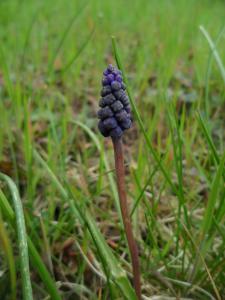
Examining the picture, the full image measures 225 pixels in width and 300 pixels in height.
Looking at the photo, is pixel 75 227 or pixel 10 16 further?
pixel 10 16

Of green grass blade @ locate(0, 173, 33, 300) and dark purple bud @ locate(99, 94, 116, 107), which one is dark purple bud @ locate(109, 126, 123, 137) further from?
green grass blade @ locate(0, 173, 33, 300)

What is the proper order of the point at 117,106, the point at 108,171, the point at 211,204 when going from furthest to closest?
1. the point at 108,171
2. the point at 211,204
3. the point at 117,106

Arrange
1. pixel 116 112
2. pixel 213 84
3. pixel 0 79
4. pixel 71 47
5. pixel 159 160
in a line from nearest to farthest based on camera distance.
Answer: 1. pixel 116 112
2. pixel 159 160
3. pixel 213 84
4. pixel 0 79
5. pixel 71 47

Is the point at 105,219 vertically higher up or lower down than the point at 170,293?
higher up

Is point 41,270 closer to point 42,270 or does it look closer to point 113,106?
point 42,270

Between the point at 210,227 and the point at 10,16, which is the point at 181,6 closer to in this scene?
the point at 10,16

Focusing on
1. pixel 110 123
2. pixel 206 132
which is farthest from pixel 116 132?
pixel 206 132

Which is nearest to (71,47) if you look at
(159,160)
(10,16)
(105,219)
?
(10,16)
